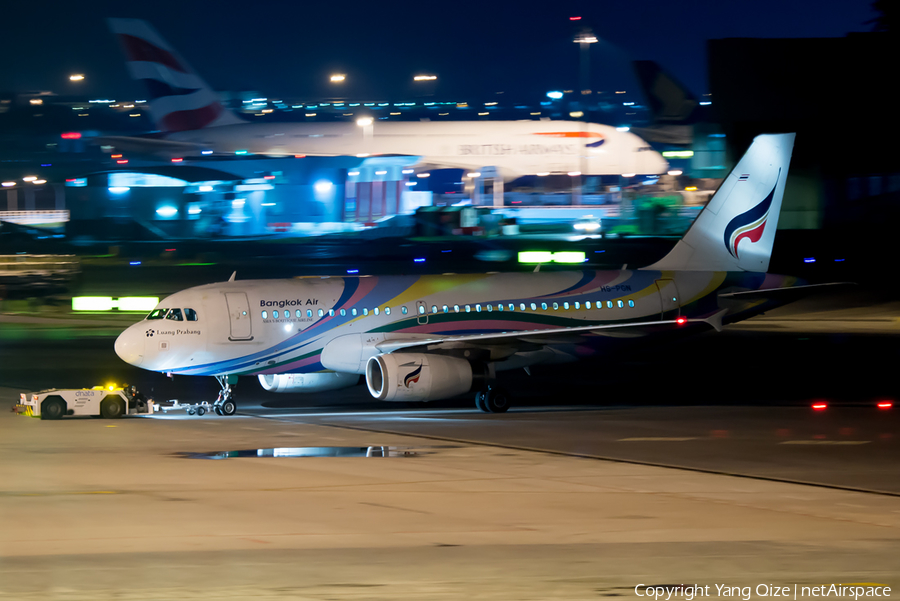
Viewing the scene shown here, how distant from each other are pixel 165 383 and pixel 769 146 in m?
19.2

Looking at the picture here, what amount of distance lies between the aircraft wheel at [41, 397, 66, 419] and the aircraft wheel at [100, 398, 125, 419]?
2.75 ft

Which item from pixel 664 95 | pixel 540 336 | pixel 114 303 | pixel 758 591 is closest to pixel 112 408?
Result: pixel 540 336

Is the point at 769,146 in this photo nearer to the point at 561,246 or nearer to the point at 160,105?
the point at 561,246

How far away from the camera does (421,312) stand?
92.5ft

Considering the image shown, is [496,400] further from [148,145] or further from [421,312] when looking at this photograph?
[148,145]

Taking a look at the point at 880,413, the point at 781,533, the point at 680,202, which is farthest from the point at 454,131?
the point at 781,533

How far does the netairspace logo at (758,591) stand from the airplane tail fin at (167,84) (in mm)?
93238

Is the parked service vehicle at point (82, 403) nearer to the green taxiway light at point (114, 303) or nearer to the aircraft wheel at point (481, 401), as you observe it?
the aircraft wheel at point (481, 401)

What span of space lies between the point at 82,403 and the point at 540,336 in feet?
34.6

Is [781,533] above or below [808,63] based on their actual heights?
below

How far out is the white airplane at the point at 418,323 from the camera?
1031 inches

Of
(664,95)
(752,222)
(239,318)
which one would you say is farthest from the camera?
(664,95)

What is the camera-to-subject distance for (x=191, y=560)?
11070 mm

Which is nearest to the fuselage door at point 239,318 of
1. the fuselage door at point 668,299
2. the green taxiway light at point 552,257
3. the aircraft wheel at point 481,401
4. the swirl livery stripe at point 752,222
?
the aircraft wheel at point 481,401
